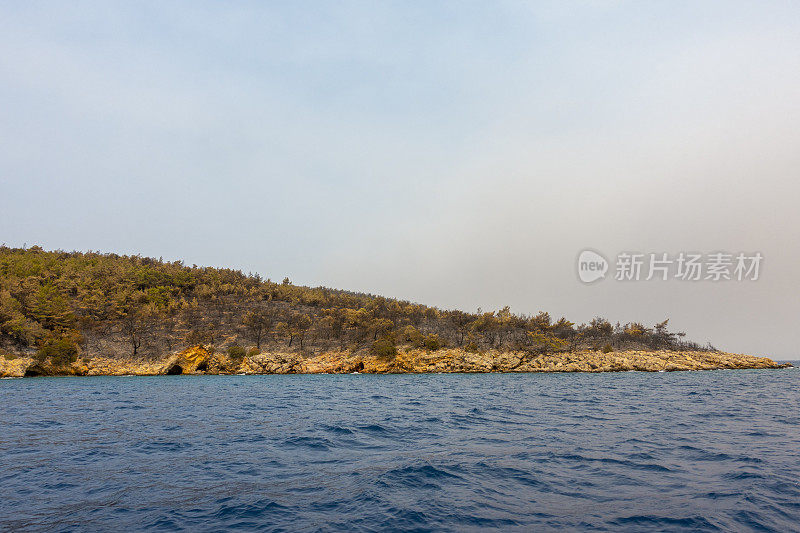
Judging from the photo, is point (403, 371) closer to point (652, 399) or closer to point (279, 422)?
point (652, 399)

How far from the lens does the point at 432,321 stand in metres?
100

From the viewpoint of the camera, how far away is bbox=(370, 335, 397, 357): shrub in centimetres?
7581

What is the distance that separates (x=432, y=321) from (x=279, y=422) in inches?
3260

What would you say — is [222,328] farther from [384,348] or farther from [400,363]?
[400,363]

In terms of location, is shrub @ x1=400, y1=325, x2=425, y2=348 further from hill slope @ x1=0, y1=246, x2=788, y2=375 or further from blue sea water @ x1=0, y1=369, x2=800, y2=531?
blue sea water @ x1=0, y1=369, x2=800, y2=531

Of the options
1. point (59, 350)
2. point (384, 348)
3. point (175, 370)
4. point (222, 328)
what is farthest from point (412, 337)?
point (59, 350)

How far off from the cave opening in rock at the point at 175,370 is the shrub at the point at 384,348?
34986 mm

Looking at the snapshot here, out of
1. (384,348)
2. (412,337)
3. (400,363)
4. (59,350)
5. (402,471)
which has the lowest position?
(59,350)

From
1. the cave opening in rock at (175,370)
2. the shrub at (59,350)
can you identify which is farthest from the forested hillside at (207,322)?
the cave opening in rock at (175,370)

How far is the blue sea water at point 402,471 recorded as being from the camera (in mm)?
Result: 7496

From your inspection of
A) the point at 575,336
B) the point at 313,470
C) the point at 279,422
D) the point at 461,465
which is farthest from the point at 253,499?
the point at 575,336

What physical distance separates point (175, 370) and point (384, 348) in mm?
37706

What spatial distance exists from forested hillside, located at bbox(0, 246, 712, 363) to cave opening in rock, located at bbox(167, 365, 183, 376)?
630 centimetres

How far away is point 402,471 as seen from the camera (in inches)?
419
